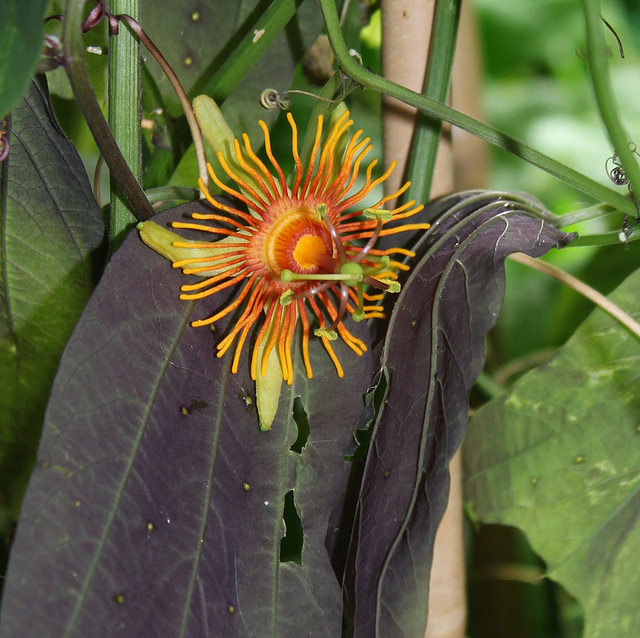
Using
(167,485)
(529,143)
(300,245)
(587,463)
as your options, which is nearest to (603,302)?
(587,463)

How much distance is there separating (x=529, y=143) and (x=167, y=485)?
4.16 ft

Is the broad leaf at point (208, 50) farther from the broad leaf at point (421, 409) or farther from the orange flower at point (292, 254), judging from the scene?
the broad leaf at point (421, 409)

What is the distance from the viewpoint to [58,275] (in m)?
0.43

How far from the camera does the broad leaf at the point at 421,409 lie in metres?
0.39

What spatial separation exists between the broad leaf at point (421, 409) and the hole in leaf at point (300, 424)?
45mm

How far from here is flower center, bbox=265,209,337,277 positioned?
437 millimetres

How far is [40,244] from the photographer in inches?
16.5

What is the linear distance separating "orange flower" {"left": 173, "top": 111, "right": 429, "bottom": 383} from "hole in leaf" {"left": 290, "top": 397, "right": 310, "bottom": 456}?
39 mm

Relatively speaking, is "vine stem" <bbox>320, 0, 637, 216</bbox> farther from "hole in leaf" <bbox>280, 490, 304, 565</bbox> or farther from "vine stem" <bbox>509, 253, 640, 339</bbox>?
"hole in leaf" <bbox>280, 490, 304, 565</bbox>

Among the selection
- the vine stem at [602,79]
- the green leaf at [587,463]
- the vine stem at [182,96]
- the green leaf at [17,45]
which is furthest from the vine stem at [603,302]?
the green leaf at [17,45]

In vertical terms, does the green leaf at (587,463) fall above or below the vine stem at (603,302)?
below

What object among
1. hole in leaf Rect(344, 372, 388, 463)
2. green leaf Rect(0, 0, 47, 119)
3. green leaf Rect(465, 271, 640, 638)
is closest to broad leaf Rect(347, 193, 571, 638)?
hole in leaf Rect(344, 372, 388, 463)

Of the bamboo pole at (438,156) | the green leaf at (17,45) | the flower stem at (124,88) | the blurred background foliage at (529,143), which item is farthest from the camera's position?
the blurred background foliage at (529,143)

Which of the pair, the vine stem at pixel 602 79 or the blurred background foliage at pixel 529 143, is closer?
the vine stem at pixel 602 79
